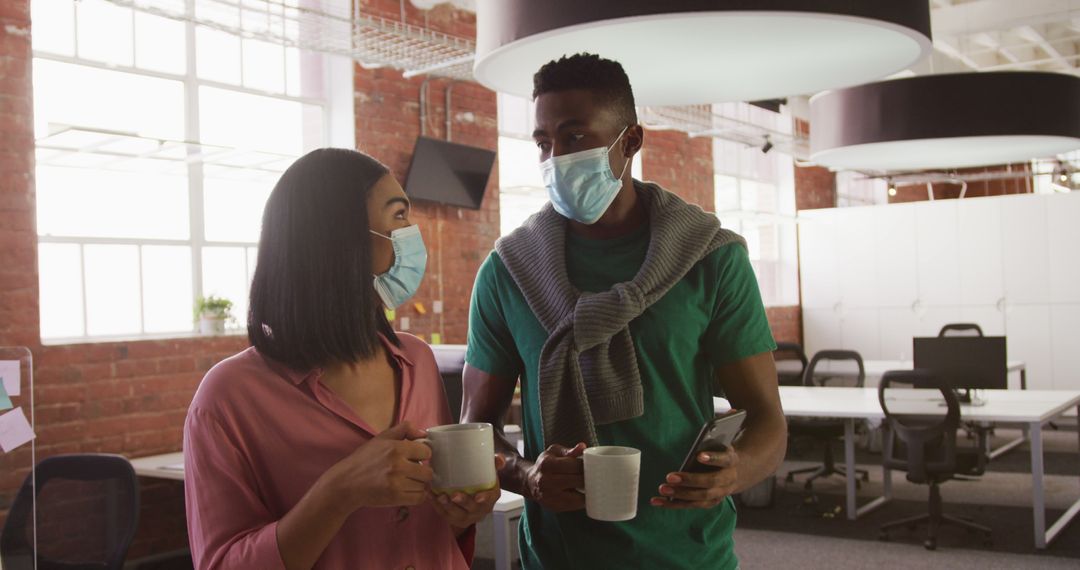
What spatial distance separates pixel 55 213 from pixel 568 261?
4.41m

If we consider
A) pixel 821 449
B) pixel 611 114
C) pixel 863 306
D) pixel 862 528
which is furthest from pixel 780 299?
pixel 611 114

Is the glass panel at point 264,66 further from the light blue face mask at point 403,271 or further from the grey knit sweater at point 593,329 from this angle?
the grey knit sweater at point 593,329

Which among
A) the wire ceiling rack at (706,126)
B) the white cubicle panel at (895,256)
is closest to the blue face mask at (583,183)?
the wire ceiling rack at (706,126)

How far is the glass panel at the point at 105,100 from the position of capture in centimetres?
504

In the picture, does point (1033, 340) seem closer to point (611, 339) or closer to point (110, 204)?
point (110, 204)

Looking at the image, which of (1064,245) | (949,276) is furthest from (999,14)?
(949,276)

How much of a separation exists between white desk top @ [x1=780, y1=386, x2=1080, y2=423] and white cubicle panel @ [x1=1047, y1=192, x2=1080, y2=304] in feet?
14.9

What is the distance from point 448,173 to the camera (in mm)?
7059

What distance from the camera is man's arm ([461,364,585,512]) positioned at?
1362 mm

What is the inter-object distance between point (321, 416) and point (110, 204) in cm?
457

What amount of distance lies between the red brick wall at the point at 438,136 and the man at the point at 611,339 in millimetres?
5118

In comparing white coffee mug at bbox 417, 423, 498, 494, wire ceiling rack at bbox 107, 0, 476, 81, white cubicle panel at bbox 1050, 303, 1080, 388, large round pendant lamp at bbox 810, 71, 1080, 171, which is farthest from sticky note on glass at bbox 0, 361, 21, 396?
white cubicle panel at bbox 1050, 303, 1080, 388

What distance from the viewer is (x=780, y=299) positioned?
486 inches

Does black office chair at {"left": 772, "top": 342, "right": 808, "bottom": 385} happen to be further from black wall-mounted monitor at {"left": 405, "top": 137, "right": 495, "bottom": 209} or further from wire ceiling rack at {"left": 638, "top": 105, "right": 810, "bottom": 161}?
black wall-mounted monitor at {"left": 405, "top": 137, "right": 495, "bottom": 209}
